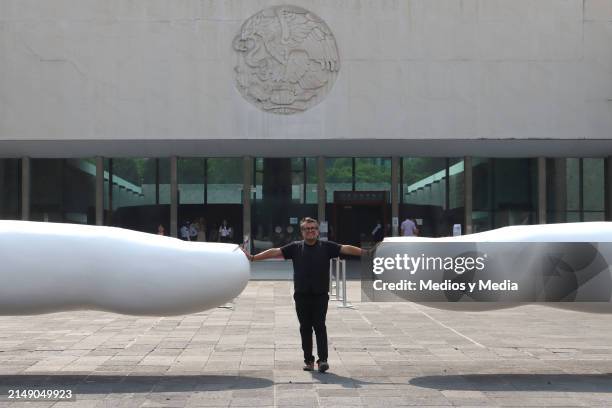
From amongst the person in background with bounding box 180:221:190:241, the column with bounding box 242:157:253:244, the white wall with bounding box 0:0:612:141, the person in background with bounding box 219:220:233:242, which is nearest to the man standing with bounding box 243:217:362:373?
the white wall with bounding box 0:0:612:141

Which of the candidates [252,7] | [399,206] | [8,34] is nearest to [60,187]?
[8,34]

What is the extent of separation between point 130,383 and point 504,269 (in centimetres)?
390

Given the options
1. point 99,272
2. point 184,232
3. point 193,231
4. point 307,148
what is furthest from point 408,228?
point 99,272

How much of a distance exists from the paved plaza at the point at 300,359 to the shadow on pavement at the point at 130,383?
11 mm

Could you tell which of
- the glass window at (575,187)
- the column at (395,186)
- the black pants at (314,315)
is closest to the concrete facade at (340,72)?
the column at (395,186)

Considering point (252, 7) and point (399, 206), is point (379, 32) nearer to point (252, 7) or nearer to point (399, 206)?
point (252, 7)

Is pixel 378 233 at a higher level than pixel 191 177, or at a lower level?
lower

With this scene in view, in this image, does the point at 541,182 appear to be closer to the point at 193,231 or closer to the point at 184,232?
the point at 193,231

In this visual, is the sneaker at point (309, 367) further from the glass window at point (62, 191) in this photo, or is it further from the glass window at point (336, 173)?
the glass window at point (62, 191)

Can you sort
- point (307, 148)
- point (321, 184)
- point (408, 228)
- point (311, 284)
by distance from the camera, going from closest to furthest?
point (311, 284) < point (408, 228) < point (307, 148) < point (321, 184)

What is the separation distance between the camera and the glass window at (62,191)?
3331 cm

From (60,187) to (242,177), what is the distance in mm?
7688

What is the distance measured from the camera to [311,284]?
8023 mm

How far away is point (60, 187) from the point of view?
3344cm
